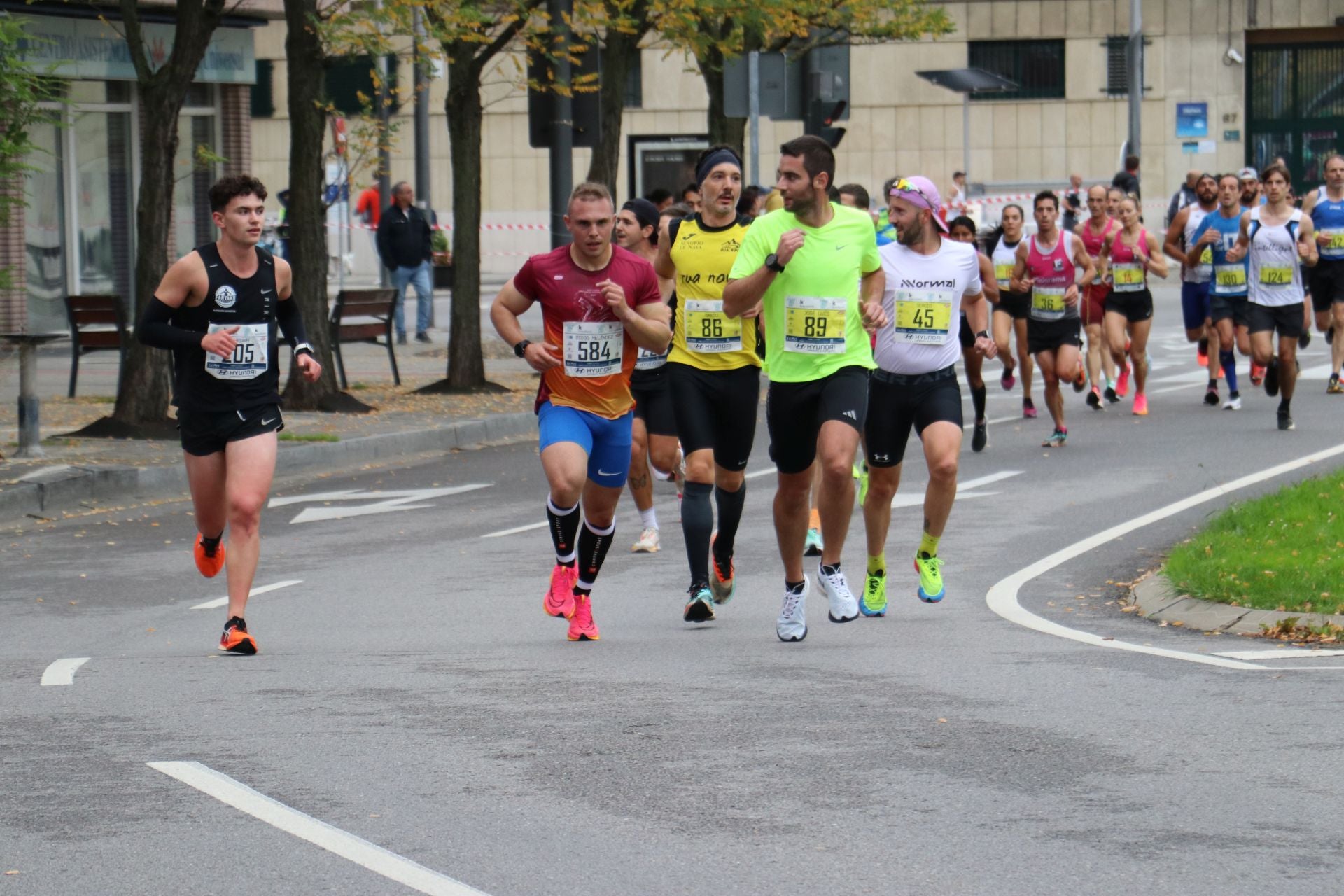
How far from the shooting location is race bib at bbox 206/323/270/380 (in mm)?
8844

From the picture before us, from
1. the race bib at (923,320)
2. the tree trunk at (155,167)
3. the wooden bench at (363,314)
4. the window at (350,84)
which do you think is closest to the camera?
the race bib at (923,320)

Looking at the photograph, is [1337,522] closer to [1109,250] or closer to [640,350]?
[640,350]

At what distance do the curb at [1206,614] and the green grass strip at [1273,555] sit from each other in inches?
2.1

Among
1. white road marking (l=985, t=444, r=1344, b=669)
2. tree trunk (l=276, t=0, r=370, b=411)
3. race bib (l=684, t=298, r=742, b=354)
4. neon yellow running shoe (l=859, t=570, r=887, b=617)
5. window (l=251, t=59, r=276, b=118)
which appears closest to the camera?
white road marking (l=985, t=444, r=1344, b=669)

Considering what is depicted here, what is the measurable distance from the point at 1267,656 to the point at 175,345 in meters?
4.48

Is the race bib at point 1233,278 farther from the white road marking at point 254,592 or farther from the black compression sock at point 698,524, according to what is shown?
the black compression sock at point 698,524

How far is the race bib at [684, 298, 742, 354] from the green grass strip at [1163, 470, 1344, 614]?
2.39m

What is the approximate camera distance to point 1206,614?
30.6 feet

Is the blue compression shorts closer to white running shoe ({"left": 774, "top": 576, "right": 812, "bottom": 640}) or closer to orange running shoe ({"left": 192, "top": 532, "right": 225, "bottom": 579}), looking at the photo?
white running shoe ({"left": 774, "top": 576, "right": 812, "bottom": 640})

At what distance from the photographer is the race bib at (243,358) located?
884cm

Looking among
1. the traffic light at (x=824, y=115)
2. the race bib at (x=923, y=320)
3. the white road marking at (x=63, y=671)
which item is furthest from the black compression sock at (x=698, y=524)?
the traffic light at (x=824, y=115)

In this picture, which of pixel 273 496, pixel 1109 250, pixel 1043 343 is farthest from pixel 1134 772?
pixel 1109 250

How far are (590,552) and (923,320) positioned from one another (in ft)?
5.79

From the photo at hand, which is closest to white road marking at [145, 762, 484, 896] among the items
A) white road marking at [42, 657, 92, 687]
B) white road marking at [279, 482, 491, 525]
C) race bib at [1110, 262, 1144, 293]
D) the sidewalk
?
white road marking at [42, 657, 92, 687]
